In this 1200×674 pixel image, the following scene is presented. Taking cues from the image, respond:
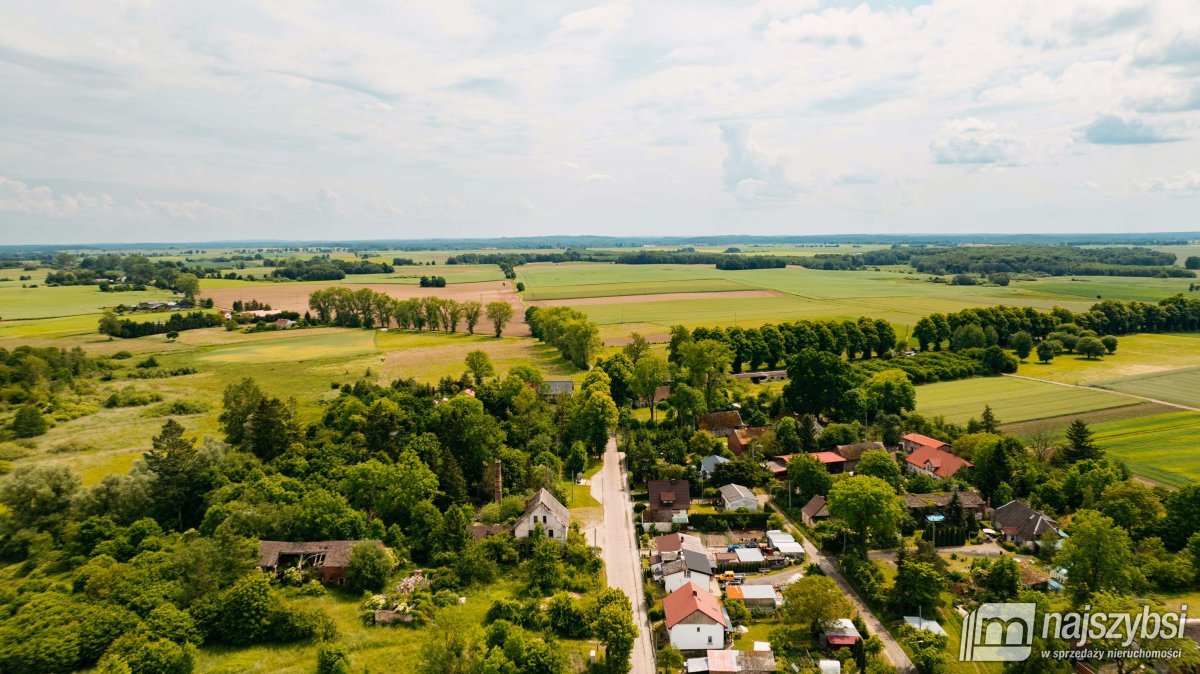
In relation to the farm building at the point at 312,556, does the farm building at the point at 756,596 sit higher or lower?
lower

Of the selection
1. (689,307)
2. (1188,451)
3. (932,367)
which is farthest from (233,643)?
(689,307)

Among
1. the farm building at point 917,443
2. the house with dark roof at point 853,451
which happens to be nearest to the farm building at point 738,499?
the house with dark roof at point 853,451

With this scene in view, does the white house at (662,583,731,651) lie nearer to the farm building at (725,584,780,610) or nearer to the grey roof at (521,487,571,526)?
the farm building at (725,584,780,610)

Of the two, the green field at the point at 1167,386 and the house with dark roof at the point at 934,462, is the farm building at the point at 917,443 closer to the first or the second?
the house with dark roof at the point at 934,462

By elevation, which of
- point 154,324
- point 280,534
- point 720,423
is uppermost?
point 154,324

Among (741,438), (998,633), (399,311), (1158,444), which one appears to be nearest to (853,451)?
(741,438)

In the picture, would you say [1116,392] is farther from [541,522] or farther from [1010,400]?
[541,522]
